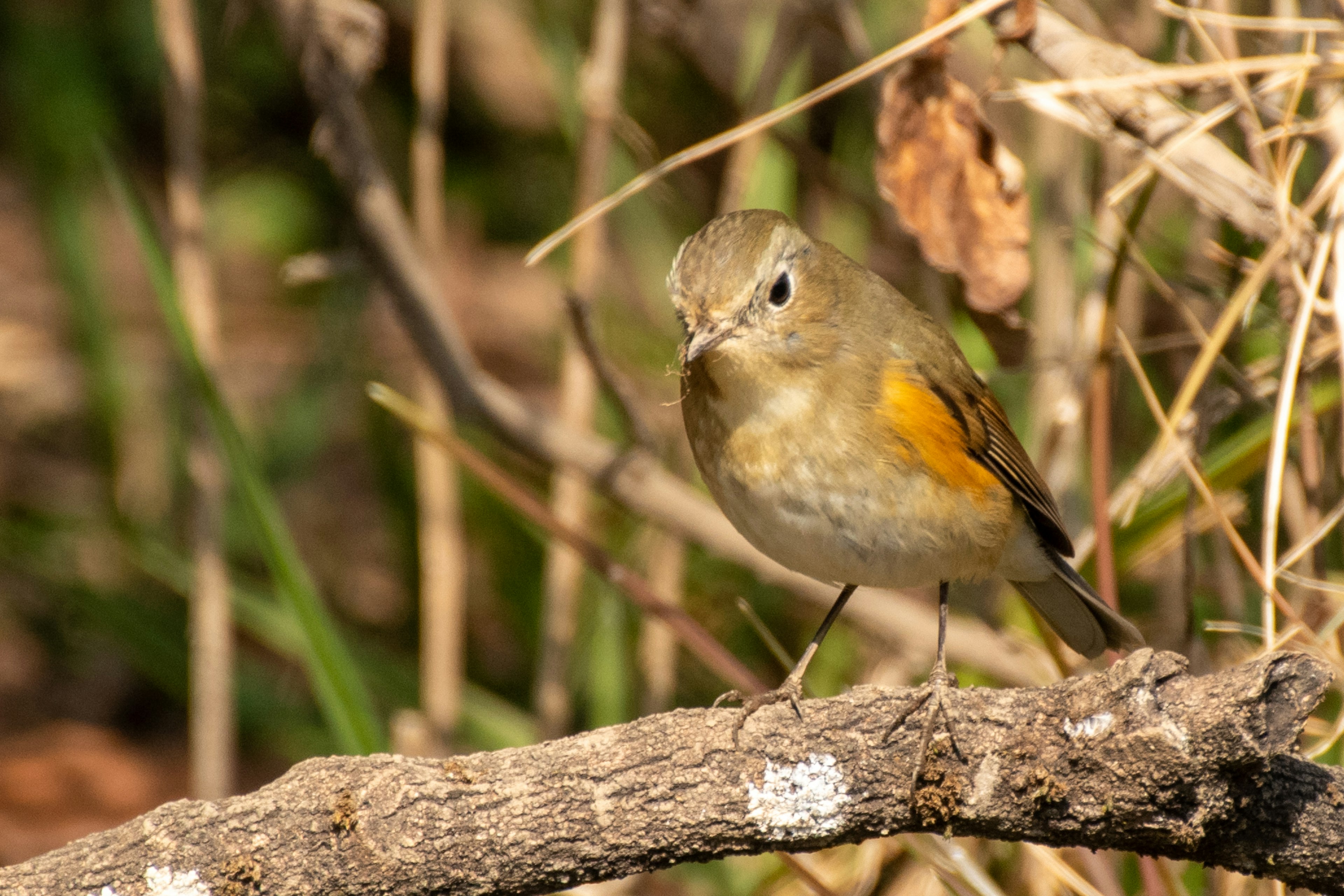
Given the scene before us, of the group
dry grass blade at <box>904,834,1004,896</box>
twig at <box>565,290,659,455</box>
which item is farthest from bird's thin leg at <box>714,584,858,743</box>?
twig at <box>565,290,659,455</box>

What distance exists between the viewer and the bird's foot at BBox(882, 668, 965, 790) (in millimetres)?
2145

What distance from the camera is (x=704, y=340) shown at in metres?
2.60

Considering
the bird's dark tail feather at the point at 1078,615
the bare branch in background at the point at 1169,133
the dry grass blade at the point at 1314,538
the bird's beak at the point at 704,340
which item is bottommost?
the dry grass blade at the point at 1314,538

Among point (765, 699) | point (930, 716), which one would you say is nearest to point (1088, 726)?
point (930, 716)

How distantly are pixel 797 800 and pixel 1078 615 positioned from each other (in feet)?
3.96

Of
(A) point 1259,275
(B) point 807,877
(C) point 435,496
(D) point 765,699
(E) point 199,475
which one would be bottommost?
(B) point 807,877

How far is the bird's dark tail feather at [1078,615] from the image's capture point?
3.08 meters

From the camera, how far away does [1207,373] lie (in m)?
3.17

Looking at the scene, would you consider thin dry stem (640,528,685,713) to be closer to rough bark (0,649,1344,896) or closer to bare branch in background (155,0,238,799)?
bare branch in background (155,0,238,799)

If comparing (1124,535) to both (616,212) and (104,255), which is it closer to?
(616,212)

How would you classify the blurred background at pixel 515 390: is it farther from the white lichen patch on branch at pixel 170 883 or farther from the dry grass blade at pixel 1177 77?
the white lichen patch on branch at pixel 170 883

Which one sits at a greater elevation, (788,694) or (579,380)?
(579,380)

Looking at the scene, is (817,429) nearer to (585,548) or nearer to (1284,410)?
(585,548)

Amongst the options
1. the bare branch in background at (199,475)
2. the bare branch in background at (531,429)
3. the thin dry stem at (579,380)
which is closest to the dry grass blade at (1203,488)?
the bare branch in background at (531,429)
